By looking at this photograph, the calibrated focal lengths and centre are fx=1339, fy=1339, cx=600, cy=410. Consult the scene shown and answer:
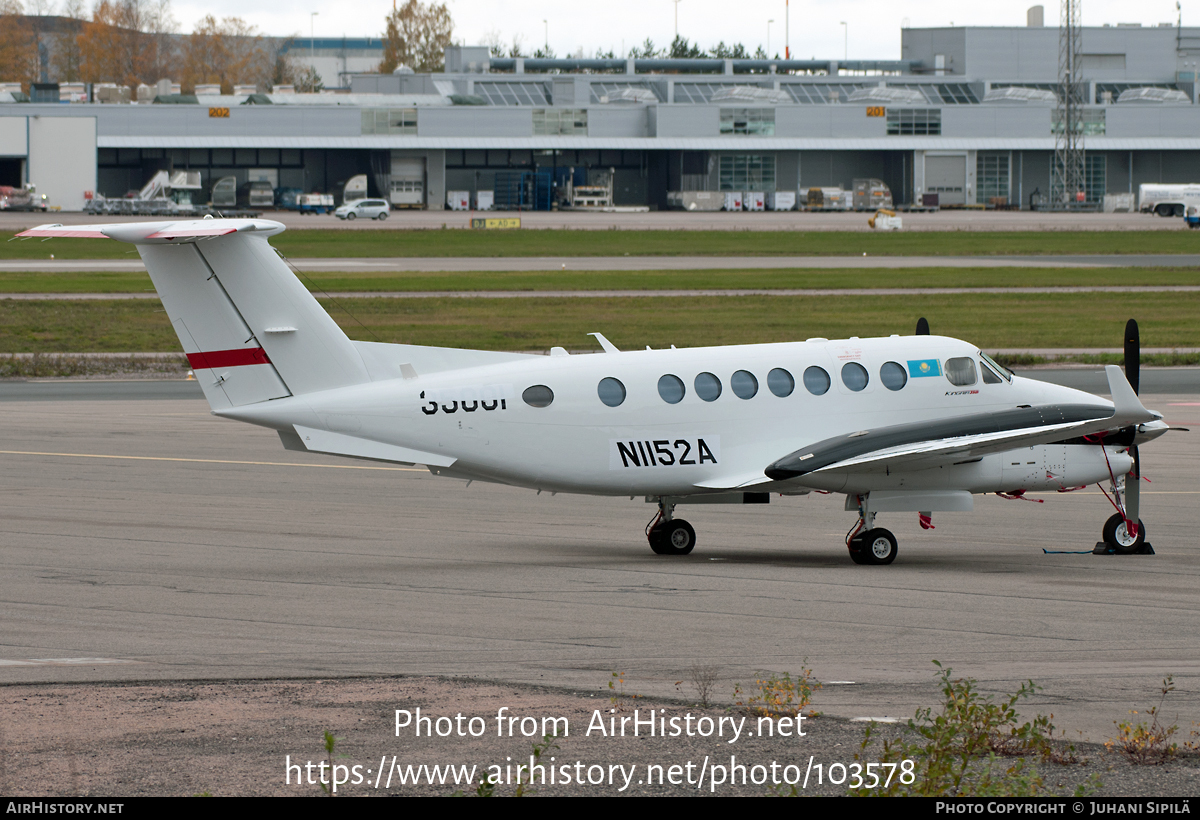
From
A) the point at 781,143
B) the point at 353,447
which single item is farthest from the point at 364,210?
the point at 353,447

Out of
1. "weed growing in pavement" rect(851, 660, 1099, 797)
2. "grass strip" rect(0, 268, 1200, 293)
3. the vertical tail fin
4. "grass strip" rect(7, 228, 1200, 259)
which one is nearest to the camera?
"weed growing in pavement" rect(851, 660, 1099, 797)

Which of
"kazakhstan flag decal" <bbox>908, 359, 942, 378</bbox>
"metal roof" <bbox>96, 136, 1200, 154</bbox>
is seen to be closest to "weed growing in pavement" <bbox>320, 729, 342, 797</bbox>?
"kazakhstan flag decal" <bbox>908, 359, 942, 378</bbox>

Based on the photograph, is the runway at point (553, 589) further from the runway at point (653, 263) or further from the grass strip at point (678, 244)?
the grass strip at point (678, 244)

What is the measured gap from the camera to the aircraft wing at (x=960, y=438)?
659 inches

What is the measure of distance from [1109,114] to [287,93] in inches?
3668

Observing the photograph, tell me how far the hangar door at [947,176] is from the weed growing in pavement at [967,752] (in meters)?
143

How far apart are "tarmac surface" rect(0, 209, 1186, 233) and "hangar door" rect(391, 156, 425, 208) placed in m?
1.77

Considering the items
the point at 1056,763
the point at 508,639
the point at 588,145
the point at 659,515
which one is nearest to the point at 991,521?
the point at 659,515

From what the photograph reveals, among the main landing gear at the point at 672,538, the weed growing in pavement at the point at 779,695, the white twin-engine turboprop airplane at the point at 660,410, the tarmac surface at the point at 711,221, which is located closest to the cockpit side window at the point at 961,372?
the white twin-engine turboprop airplane at the point at 660,410

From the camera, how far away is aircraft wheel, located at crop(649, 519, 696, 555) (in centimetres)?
1794

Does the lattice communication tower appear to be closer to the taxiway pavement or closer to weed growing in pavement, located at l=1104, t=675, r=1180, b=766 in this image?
the taxiway pavement

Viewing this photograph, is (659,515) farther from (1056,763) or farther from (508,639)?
(1056,763)

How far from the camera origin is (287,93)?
156 metres

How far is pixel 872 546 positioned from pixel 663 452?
294 centimetres
